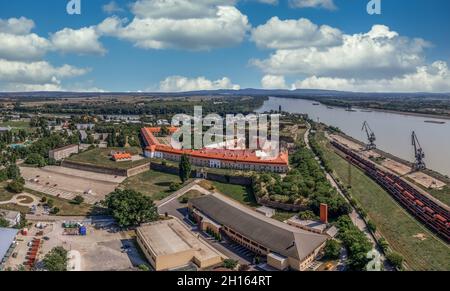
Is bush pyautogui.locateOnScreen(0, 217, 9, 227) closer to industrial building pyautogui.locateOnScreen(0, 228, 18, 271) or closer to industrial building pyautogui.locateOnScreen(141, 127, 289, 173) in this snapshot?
industrial building pyautogui.locateOnScreen(0, 228, 18, 271)

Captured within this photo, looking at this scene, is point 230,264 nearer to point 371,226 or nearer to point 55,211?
point 371,226

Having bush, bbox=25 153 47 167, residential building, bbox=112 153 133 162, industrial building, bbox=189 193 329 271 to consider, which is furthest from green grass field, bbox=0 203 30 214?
residential building, bbox=112 153 133 162

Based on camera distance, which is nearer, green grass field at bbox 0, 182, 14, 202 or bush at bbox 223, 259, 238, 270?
bush at bbox 223, 259, 238, 270

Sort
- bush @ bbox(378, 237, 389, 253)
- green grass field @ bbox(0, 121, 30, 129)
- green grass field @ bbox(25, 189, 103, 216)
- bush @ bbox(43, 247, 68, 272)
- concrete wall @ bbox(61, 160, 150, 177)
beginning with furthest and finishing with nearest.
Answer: green grass field @ bbox(0, 121, 30, 129) → concrete wall @ bbox(61, 160, 150, 177) → green grass field @ bbox(25, 189, 103, 216) → bush @ bbox(378, 237, 389, 253) → bush @ bbox(43, 247, 68, 272)

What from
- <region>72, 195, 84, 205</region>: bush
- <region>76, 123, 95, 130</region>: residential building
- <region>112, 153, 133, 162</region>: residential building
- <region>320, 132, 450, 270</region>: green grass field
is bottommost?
<region>320, 132, 450, 270</region>: green grass field

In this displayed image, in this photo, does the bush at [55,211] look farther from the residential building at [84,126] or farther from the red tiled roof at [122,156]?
the residential building at [84,126]

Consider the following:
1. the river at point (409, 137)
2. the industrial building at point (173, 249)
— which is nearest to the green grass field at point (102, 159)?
the industrial building at point (173, 249)
